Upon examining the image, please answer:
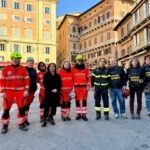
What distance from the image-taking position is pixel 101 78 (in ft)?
27.0

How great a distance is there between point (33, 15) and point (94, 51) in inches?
619

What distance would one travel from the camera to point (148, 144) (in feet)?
18.1

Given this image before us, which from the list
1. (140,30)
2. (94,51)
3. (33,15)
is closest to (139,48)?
(140,30)

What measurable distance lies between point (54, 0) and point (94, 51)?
47.7ft

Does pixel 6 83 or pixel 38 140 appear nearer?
pixel 38 140

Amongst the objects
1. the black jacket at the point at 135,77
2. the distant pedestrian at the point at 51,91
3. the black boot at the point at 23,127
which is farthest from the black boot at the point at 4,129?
the black jacket at the point at 135,77

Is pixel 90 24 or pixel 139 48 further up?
pixel 90 24

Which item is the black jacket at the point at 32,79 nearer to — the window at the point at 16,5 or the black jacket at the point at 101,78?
the black jacket at the point at 101,78

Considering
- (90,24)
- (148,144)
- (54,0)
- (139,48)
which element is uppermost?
(54,0)

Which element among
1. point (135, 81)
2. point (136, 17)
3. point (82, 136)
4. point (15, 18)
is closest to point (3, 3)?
point (15, 18)

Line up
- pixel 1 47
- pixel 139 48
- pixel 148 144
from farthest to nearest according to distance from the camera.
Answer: pixel 1 47 → pixel 139 48 → pixel 148 144

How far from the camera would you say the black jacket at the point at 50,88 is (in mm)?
7551

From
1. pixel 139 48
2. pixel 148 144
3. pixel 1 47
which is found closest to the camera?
pixel 148 144

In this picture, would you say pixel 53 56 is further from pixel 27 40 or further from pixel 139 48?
pixel 139 48
